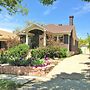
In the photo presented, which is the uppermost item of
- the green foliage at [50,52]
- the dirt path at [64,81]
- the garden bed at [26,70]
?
the green foliage at [50,52]

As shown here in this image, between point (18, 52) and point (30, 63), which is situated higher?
point (18, 52)

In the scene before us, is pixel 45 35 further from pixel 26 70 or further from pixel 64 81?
pixel 64 81

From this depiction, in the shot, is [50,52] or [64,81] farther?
[50,52]

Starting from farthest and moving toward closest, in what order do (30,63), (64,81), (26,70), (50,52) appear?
(50,52), (30,63), (26,70), (64,81)

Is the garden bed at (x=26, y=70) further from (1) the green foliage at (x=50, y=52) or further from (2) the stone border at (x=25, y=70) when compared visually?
(1) the green foliage at (x=50, y=52)

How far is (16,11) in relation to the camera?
18.6 metres

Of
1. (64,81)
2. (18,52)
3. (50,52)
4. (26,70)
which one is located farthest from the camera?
(18,52)

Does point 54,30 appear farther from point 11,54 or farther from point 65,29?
point 11,54

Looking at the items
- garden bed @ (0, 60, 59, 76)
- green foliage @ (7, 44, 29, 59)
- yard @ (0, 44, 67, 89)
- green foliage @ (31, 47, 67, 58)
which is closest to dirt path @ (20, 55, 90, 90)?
garden bed @ (0, 60, 59, 76)

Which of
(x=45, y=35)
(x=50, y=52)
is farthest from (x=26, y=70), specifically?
(x=45, y=35)

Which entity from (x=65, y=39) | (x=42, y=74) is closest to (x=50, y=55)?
(x=65, y=39)

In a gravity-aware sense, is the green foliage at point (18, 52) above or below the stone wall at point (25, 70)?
above

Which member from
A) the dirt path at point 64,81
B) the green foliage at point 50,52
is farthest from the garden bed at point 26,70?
the green foliage at point 50,52

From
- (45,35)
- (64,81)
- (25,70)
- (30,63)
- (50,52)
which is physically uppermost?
(45,35)
